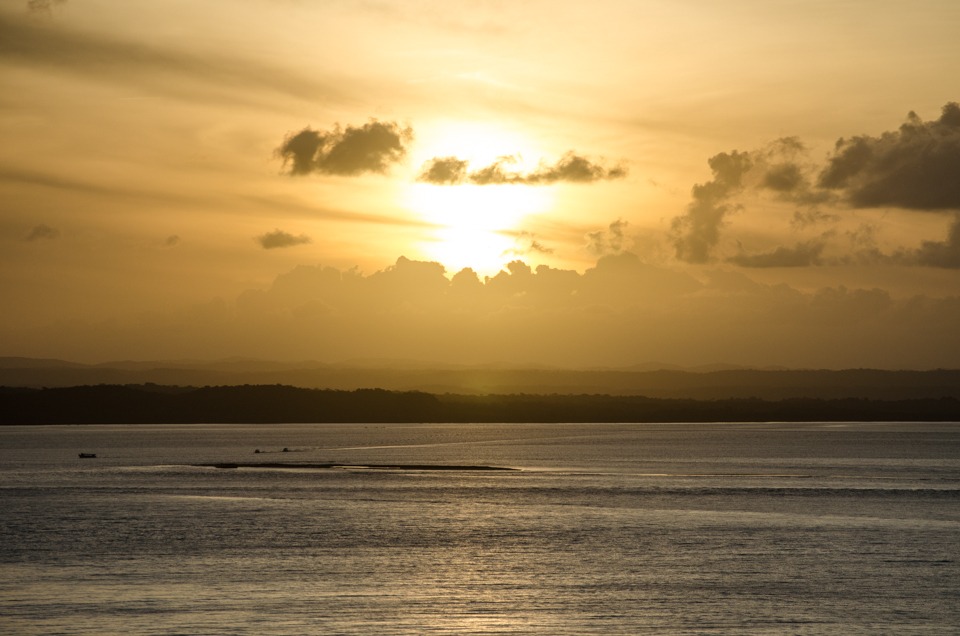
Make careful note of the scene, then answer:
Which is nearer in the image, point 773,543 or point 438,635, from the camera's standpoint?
point 438,635

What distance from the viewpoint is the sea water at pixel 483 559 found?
48906 millimetres

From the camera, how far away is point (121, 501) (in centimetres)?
11612

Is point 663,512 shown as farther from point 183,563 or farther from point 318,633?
point 318,633

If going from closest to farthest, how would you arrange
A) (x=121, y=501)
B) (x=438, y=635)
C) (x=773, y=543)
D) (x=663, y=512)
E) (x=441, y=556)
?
(x=438, y=635), (x=441, y=556), (x=773, y=543), (x=663, y=512), (x=121, y=501)

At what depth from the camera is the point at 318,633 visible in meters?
45.1

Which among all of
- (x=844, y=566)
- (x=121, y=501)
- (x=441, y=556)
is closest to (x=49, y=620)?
(x=441, y=556)

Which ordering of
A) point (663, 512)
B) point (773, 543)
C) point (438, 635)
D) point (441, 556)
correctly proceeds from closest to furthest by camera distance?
point (438, 635), point (441, 556), point (773, 543), point (663, 512)

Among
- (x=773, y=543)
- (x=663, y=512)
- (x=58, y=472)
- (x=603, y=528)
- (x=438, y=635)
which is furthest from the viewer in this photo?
(x=58, y=472)

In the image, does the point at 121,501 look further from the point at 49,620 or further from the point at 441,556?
the point at 49,620

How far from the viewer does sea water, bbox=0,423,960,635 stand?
4891cm

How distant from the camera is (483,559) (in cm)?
6925

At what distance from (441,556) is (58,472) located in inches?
4870


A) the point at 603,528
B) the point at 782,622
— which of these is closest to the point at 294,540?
the point at 603,528

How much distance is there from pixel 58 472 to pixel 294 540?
4336 inches
